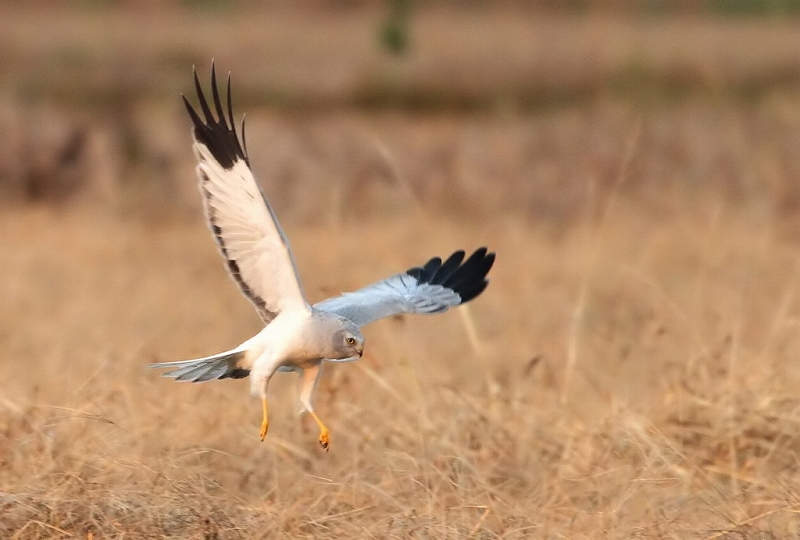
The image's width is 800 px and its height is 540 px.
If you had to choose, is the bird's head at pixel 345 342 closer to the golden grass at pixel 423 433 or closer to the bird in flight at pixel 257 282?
the bird in flight at pixel 257 282

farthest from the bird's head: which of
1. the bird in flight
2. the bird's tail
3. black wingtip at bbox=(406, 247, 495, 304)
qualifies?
black wingtip at bbox=(406, 247, 495, 304)

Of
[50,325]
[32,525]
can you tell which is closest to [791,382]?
[32,525]

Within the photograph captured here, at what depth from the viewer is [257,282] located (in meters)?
4.40

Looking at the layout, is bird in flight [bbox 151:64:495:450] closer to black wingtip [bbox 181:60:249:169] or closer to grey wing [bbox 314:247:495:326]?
black wingtip [bbox 181:60:249:169]

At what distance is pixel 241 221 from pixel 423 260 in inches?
232

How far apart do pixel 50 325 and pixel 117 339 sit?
1.94ft

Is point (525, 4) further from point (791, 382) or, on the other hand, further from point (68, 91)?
point (791, 382)

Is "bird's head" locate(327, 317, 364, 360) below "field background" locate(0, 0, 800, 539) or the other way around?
the other way around

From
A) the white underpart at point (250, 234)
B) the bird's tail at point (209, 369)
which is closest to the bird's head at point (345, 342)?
the white underpart at point (250, 234)

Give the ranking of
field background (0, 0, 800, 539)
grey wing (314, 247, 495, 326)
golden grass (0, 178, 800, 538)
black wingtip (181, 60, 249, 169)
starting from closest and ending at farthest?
golden grass (0, 178, 800, 538)
black wingtip (181, 60, 249, 169)
field background (0, 0, 800, 539)
grey wing (314, 247, 495, 326)

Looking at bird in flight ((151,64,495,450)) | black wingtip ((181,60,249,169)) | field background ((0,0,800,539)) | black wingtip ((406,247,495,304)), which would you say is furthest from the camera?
black wingtip ((406,247,495,304))

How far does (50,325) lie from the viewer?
26.3ft

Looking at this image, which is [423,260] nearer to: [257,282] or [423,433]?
[423,433]

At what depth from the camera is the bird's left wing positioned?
4.20 m
